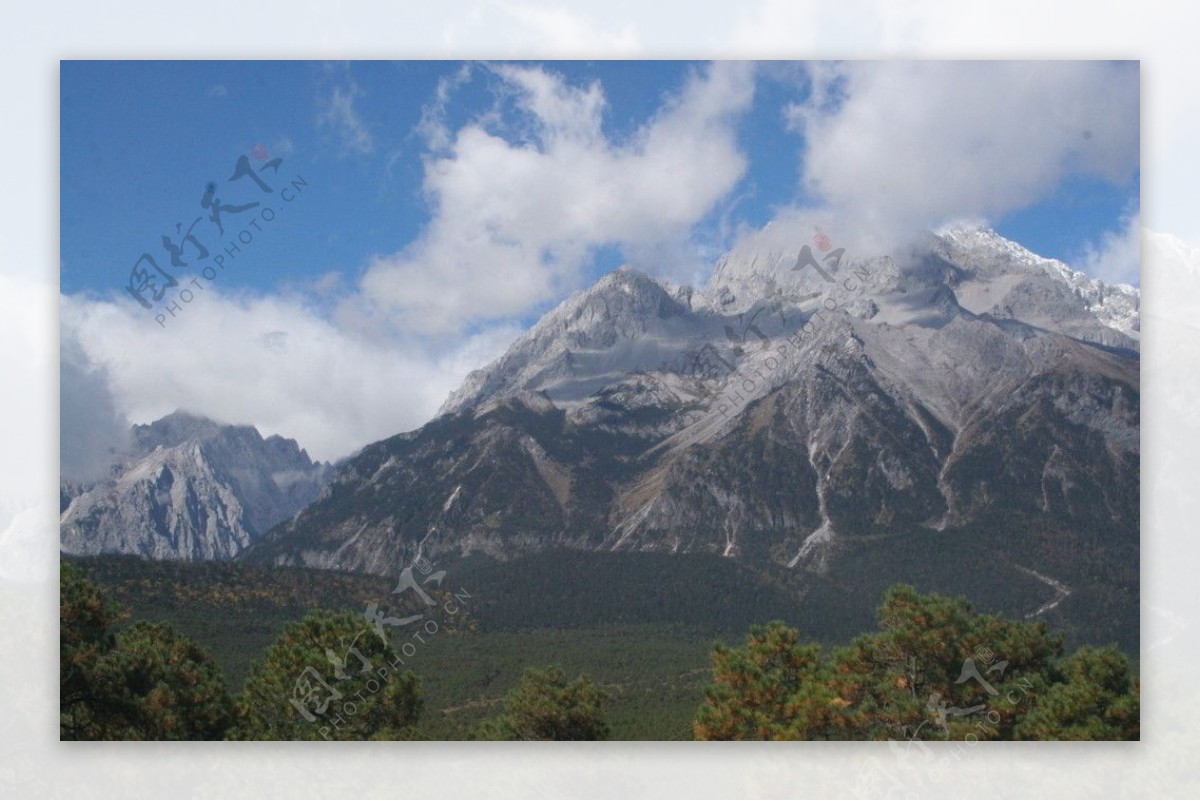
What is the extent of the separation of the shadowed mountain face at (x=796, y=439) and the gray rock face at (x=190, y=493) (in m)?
0.64

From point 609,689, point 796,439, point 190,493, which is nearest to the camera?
point 609,689

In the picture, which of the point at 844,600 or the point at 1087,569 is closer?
the point at 1087,569

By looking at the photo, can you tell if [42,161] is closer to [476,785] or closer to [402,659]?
[402,659]

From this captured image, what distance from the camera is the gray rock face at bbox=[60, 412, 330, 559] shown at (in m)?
15.2

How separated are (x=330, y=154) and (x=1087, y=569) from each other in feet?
43.3

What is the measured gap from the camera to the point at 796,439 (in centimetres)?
2686

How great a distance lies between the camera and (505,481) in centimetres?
2367

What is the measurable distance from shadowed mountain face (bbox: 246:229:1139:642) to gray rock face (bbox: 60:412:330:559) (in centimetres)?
64

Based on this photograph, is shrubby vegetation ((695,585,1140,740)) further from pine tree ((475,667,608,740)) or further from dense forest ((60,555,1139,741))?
pine tree ((475,667,608,740))

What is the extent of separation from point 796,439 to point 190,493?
579 inches

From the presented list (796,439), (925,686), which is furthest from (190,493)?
(796,439)

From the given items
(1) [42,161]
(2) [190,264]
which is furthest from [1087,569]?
(1) [42,161]

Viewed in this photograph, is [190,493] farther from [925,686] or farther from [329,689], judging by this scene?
[925,686]

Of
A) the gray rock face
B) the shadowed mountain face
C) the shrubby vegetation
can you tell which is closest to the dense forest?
the shrubby vegetation
